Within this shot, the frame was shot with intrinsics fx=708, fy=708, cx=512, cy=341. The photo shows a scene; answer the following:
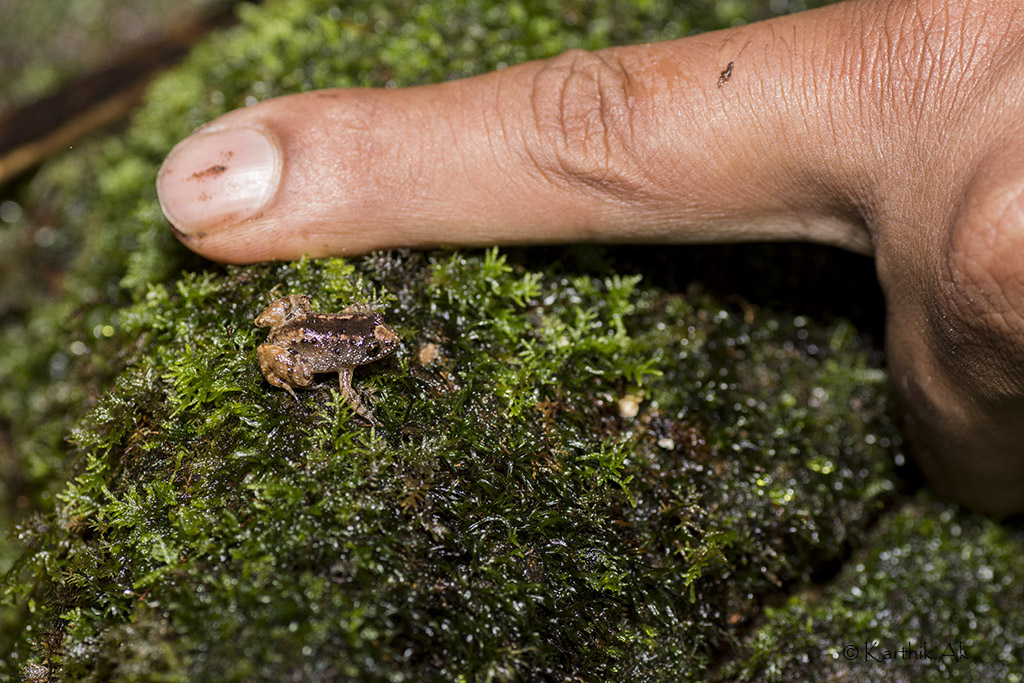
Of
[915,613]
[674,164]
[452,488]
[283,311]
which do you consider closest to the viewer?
[452,488]

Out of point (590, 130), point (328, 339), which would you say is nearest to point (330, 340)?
point (328, 339)

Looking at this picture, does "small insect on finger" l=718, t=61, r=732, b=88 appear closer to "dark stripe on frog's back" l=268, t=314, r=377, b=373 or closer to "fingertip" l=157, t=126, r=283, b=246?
"dark stripe on frog's back" l=268, t=314, r=377, b=373

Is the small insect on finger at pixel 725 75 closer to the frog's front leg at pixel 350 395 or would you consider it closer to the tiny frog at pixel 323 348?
the tiny frog at pixel 323 348

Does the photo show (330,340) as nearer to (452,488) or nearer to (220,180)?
(452,488)

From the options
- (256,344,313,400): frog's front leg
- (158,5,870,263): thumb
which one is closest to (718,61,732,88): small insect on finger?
(158,5,870,263): thumb

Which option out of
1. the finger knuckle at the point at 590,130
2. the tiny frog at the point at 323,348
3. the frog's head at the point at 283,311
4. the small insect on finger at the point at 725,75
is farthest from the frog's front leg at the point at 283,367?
the small insect on finger at the point at 725,75

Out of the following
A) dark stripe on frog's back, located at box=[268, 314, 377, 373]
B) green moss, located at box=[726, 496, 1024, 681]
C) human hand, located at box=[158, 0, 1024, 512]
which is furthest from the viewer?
green moss, located at box=[726, 496, 1024, 681]
